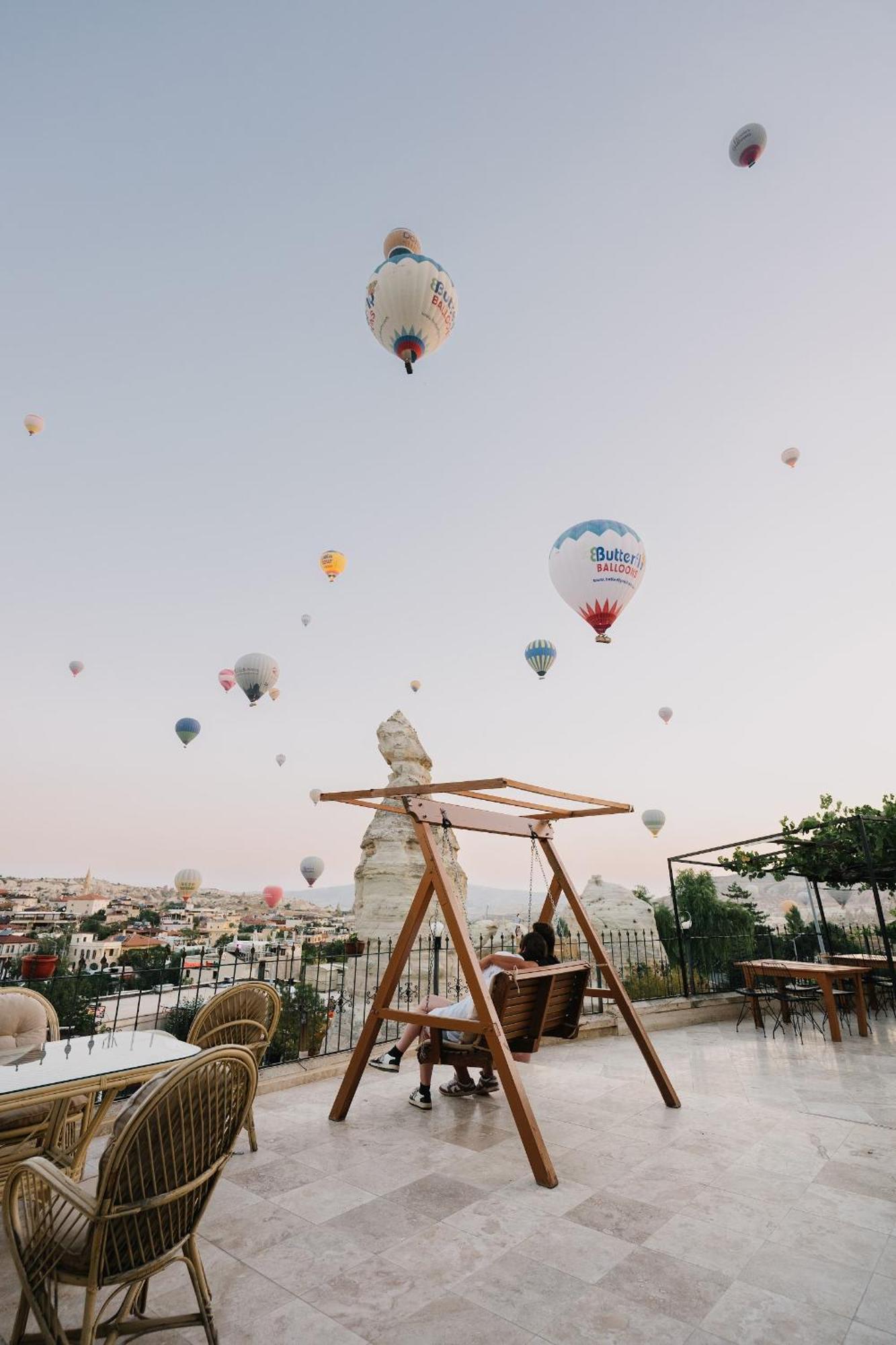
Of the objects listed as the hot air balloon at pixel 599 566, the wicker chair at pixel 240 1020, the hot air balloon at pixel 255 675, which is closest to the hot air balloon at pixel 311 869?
the hot air balloon at pixel 255 675

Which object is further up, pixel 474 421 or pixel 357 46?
pixel 357 46

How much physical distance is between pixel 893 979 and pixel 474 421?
15432 millimetres

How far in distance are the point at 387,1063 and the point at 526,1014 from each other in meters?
2.29

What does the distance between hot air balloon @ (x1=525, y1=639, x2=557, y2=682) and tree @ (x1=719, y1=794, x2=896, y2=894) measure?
814 centimetres

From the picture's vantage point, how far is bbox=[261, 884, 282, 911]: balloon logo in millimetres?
37781

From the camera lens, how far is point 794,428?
Result: 13.9 m

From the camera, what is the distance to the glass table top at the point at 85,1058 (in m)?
2.82

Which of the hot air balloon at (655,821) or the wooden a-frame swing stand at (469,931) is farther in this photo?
the hot air balloon at (655,821)

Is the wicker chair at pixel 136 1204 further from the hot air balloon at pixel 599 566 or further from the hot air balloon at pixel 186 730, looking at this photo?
the hot air balloon at pixel 186 730

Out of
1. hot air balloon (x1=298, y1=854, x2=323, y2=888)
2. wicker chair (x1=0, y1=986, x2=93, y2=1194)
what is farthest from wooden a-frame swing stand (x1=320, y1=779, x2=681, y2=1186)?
hot air balloon (x1=298, y1=854, x2=323, y2=888)

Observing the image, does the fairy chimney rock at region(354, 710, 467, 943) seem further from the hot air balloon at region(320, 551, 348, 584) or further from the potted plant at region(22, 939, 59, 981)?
the potted plant at region(22, 939, 59, 981)

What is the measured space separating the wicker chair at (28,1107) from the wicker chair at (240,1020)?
686mm

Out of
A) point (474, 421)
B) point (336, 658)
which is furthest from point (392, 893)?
point (474, 421)

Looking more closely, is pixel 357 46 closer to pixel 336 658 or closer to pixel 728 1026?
pixel 728 1026
